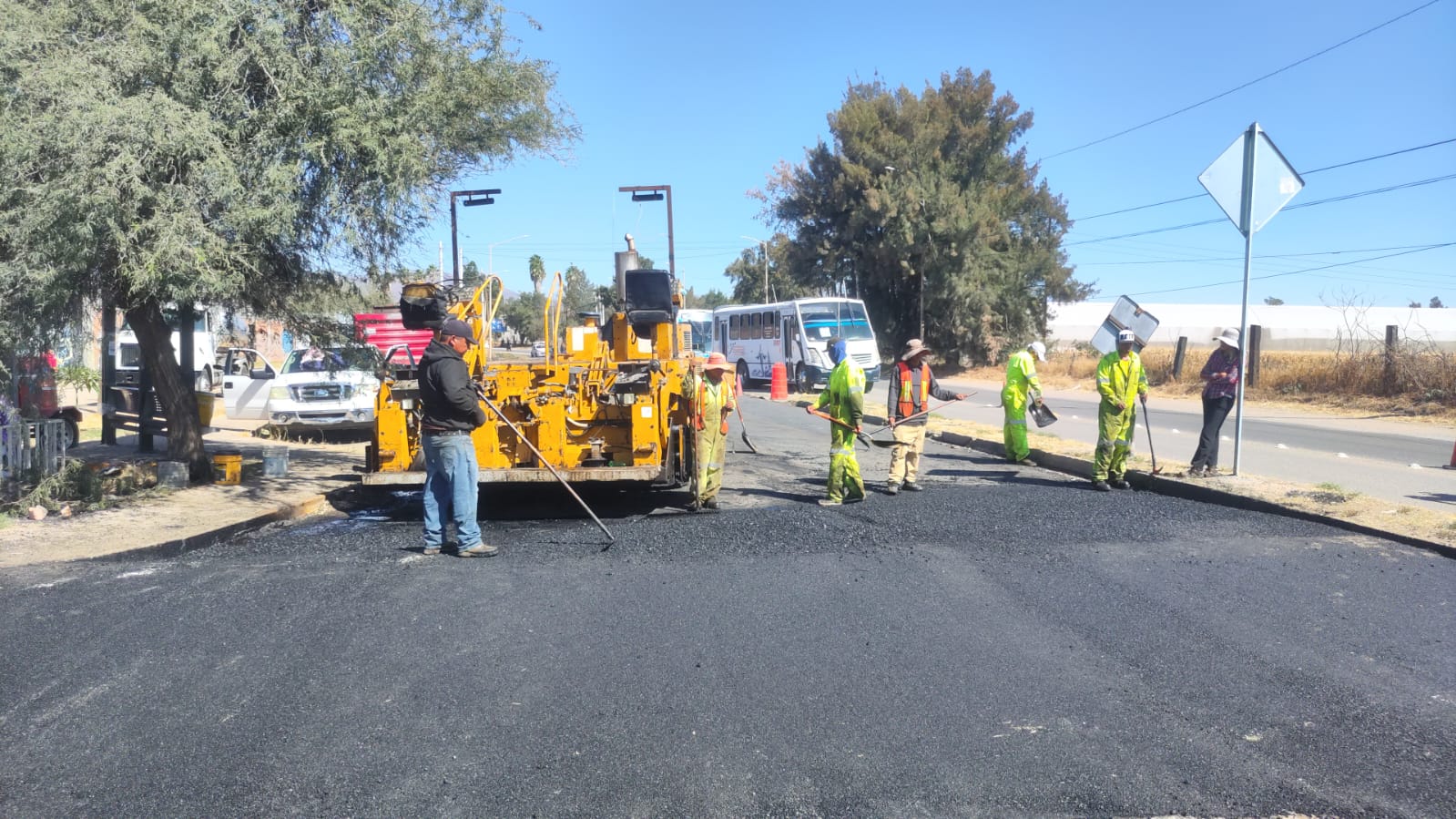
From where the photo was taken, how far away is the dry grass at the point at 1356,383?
66.1ft

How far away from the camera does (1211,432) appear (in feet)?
32.9

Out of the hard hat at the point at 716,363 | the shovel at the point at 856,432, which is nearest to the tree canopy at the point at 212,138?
the hard hat at the point at 716,363

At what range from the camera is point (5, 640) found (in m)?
5.31

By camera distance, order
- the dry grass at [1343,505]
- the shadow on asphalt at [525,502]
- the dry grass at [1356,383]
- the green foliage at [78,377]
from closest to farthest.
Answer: the dry grass at [1343,505], the shadow on asphalt at [525,502], the green foliage at [78,377], the dry grass at [1356,383]

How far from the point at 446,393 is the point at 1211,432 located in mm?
7298

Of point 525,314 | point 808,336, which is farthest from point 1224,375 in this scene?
point 525,314

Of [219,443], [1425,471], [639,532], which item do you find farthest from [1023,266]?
[639,532]

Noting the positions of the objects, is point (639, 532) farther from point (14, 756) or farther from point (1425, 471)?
point (1425, 471)

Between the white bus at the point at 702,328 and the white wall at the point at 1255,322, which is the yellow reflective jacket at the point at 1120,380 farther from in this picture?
the white wall at the point at 1255,322

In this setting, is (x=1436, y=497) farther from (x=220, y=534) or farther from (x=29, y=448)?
(x=29, y=448)

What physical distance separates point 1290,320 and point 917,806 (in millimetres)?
98292

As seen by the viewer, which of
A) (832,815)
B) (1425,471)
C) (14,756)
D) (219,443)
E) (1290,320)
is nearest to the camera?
(832,815)

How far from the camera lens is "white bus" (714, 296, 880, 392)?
28.5 m

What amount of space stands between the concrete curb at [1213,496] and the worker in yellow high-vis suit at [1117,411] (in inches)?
16.0
